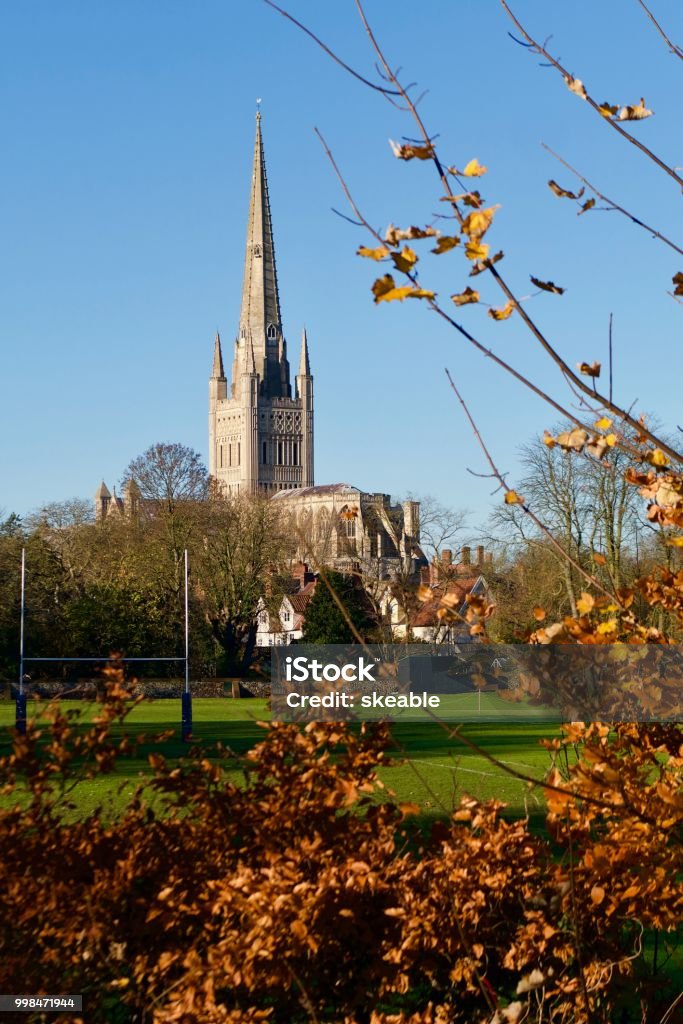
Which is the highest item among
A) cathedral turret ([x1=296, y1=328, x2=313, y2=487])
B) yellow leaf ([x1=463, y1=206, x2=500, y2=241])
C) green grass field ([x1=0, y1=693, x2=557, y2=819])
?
cathedral turret ([x1=296, y1=328, x2=313, y2=487])

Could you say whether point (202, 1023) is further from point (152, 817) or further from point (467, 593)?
point (467, 593)

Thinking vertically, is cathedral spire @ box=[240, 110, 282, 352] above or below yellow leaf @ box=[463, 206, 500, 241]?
above

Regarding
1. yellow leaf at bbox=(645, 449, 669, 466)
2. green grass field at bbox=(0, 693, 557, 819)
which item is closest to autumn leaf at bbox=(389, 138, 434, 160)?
yellow leaf at bbox=(645, 449, 669, 466)

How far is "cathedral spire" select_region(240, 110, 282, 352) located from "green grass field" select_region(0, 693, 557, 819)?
110 m

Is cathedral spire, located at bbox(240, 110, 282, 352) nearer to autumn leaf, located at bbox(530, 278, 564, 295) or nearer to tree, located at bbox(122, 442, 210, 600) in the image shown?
tree, located at bbox(122, 442, 210, 600)

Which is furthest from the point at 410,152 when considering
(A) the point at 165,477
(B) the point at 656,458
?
(A) the point at 165,477

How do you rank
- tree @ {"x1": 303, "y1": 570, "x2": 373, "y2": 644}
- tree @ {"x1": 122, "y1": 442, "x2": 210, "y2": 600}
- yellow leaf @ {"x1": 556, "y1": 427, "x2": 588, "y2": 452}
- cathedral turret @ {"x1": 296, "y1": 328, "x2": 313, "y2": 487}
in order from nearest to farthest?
yellow leaf @ {"x1": 556, "y1": 427, "x2": 588, "y2": 452} → tree @ {"x1": 303, "y1": 570, "x2": 373, "y2": 644} → tree @ {"x1": 122, "y1": 442, "x2": 210, "y2": 600} → cathedral turret @ {"x1": 296, "y1": 328, "x2": 313, "y2": 487}

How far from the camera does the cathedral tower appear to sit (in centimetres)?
14625

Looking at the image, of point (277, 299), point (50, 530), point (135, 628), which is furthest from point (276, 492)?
point (135, 628)

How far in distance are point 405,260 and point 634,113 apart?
73cm

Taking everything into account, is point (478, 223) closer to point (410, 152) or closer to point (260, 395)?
point (410, 152)

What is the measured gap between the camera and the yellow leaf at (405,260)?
2396 millimetres

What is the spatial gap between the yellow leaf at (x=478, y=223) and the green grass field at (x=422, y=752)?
233 cm

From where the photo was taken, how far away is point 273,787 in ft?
14.9
